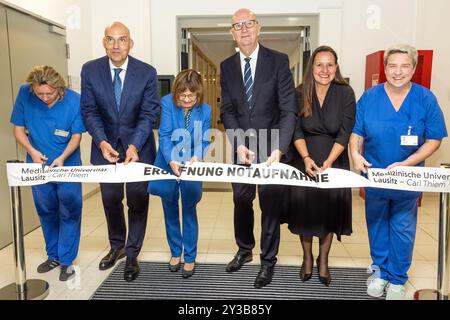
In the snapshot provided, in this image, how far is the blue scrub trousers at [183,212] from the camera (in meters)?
2.63

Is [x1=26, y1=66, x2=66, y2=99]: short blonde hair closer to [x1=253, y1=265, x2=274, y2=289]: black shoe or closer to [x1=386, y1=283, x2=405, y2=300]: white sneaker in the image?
[x1=253, y1=265, x2=274, y2=289]: black shoe

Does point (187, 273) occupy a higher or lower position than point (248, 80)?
lower

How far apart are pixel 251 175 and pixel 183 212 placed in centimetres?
68

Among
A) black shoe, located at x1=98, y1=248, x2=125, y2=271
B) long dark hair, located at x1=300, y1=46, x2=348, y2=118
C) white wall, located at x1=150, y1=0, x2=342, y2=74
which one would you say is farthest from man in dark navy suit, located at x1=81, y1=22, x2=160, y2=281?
white wall, located at x1=150, y1=0, x2=342, y2=74

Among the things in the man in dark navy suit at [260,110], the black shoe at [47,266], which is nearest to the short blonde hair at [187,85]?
the man in dark navy suit at [260,110]

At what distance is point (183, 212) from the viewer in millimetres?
2715

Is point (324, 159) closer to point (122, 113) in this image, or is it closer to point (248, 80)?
point (248, 80)

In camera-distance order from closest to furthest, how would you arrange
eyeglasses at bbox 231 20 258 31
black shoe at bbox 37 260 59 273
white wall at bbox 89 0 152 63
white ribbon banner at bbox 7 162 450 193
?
1. white ribbon banner at bbox 7 162 450 193
2. eyeglasses at bbox 231 20 258 31
3. black shoe at bbox 37 260 59 273
4. white wall at bbox 89 0 152 63

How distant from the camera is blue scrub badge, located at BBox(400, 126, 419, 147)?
7.34 ft

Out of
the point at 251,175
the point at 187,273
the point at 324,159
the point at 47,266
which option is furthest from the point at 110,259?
the point at 324,159

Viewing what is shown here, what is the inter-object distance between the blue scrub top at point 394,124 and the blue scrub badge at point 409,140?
0.06 ft

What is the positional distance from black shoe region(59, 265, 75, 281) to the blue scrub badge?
2.48m

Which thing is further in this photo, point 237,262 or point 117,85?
point 237,262

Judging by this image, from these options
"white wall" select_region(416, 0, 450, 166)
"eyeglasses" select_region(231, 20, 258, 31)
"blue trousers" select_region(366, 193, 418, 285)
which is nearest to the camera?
"blue trousers" select_region(366, 193, 418, 285)
